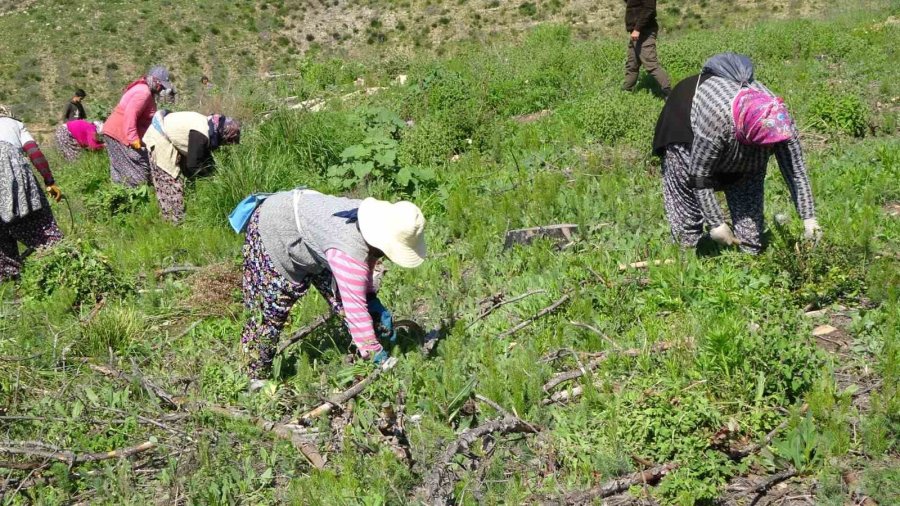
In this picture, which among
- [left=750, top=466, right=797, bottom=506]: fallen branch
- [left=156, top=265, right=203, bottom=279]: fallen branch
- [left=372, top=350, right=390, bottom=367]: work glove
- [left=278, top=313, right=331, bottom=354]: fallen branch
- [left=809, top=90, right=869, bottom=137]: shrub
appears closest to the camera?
[left=750, top=466, right=797, bottom=506]: fallen branch

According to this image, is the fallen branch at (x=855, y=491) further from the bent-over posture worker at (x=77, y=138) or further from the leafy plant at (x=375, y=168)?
the bent-over posture worker at (x=77, y=138)

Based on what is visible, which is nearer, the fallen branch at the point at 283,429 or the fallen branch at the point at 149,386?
the fallen branch at the point at 283,429

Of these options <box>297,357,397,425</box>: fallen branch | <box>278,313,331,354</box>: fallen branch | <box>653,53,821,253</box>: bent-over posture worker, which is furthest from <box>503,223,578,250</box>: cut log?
<box>297,357,397,425</box>: fallen branch

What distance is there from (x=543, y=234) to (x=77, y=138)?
821 cm

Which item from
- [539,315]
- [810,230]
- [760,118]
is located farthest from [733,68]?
[539,315]

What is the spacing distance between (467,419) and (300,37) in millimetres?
32324

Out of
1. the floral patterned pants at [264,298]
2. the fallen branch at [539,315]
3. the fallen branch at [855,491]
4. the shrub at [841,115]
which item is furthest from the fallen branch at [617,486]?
the shrub at [841,115]

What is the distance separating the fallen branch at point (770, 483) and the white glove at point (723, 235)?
1746mm

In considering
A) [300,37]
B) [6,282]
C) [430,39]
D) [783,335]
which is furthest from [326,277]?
[300,37]

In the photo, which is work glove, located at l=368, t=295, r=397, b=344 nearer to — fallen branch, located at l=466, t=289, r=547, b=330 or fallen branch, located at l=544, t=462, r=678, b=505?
fallen branch, located at l=466, t=289, r=547, b=330

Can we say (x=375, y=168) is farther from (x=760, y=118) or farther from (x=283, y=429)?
(x=760, y=118)

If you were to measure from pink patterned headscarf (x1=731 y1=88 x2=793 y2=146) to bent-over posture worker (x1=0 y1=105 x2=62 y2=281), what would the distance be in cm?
512

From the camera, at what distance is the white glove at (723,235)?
4773 millimetres

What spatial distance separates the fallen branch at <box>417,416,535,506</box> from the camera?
11.1ft
